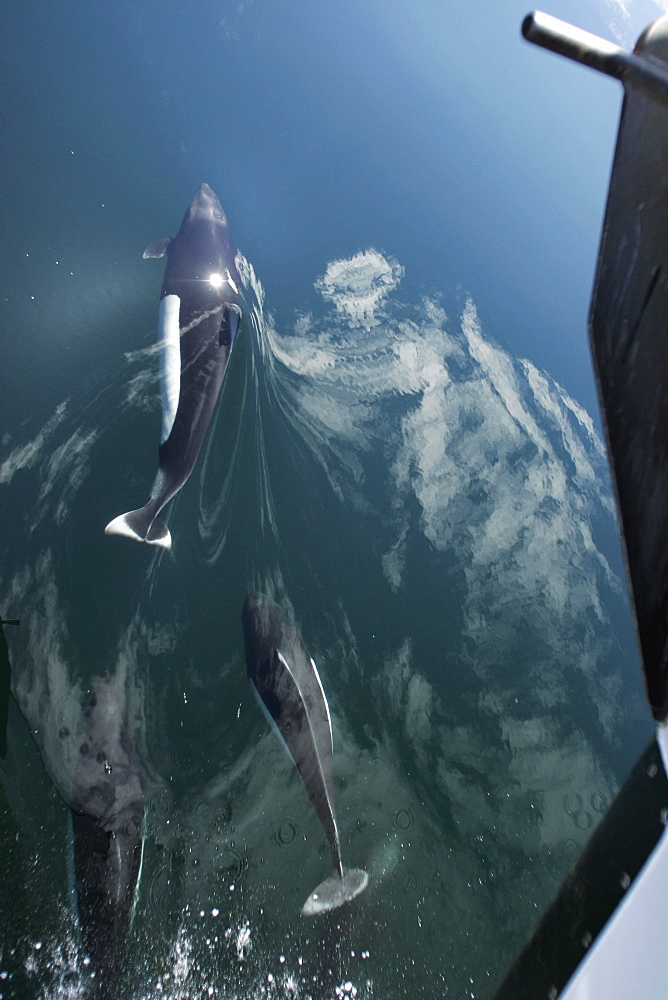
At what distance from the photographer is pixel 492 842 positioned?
3.77 m

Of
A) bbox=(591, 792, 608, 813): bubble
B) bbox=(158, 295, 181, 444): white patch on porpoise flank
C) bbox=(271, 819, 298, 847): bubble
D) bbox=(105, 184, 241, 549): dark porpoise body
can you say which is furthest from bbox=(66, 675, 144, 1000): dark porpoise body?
bbox=(591, 792, 608, 813): bubble

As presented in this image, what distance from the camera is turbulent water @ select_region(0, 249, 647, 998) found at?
3150 millimetres

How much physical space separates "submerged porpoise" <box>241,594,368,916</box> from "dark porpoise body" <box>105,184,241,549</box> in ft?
2.86

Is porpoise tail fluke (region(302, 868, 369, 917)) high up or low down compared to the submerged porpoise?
down

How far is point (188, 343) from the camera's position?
164 inches

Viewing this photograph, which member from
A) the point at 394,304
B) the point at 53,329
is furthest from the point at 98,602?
the point at 394,304

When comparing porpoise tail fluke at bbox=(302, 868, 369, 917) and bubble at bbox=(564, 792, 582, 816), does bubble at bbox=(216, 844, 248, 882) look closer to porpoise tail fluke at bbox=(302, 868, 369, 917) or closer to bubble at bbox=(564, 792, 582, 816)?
porpoise tail fluke at bbox=(302, 868, 369, 917)

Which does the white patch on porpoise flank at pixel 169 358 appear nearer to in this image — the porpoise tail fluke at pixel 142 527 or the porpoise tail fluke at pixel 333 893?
the porpoise tail fluke at pixel 142 527

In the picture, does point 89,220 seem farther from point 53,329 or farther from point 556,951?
point 556,951

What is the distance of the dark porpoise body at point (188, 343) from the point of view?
12.5ft

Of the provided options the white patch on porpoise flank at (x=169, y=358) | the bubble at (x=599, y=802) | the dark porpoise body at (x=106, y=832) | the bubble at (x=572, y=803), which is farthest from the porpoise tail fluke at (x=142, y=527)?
the bubble at (x=599, y=802)

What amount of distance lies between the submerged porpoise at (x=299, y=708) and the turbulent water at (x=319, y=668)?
9 cm

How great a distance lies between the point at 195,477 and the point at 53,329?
1599 millimetres

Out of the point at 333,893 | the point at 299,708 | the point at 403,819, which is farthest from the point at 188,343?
the point at 333,893
